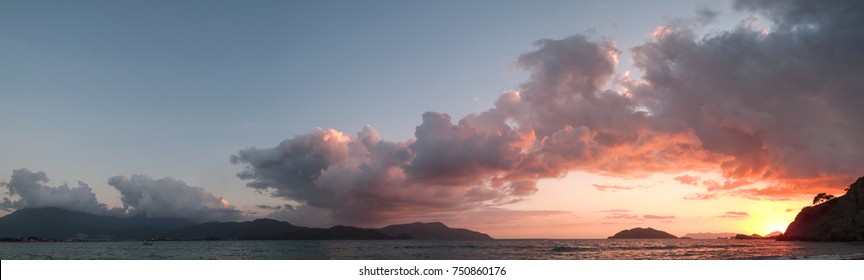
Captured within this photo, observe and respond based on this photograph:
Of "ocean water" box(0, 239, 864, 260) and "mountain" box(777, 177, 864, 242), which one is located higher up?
"mountain" box(777, 177, 864, 242)

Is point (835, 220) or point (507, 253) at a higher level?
point (835, 220)

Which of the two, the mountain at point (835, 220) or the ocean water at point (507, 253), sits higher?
the mountain at point (835, 220)

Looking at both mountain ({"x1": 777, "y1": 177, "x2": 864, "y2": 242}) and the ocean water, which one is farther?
mountain ({"x1": 777, "y1": 177, "x2": 864, "y2": 242})

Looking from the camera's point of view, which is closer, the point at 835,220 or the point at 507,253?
the point at 507,253

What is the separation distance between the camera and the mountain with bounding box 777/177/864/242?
91.0 metres

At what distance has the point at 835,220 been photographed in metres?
102

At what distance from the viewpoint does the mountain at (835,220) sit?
3583 inches

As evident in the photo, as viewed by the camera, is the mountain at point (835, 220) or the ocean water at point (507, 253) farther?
the mountain at point (835, 220)
